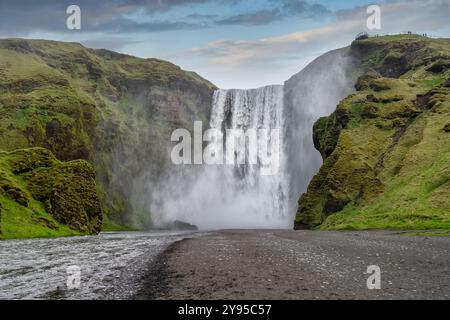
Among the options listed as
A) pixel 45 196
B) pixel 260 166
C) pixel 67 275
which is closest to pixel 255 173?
pixel 260 166

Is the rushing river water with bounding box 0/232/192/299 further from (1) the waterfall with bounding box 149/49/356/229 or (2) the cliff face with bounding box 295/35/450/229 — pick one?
(1) the waterfall with bounding box 149/49/356/229

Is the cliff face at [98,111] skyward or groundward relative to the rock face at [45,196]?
skyward

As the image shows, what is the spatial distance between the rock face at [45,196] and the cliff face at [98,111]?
29781 mm

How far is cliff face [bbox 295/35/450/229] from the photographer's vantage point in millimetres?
65188

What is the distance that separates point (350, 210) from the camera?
78.6 meters

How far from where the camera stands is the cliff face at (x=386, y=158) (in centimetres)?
6519

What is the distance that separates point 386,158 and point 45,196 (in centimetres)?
6447

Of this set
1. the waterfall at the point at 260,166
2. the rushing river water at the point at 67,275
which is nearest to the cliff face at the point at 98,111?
the waterfall at the point at 260,166

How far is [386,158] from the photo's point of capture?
83.9 meters

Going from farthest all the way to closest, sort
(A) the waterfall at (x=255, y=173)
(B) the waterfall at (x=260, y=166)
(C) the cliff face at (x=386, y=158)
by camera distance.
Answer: (A) the waterfall at (x=255, y=173)
(B) the waterfall at (x=260, y=166)
(C) the cliff face at (x=386, y=158)

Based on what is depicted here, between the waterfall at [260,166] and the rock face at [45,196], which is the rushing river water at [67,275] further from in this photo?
the waterfall at [260,166]

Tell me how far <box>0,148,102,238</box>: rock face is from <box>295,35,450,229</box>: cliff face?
44.1 m
